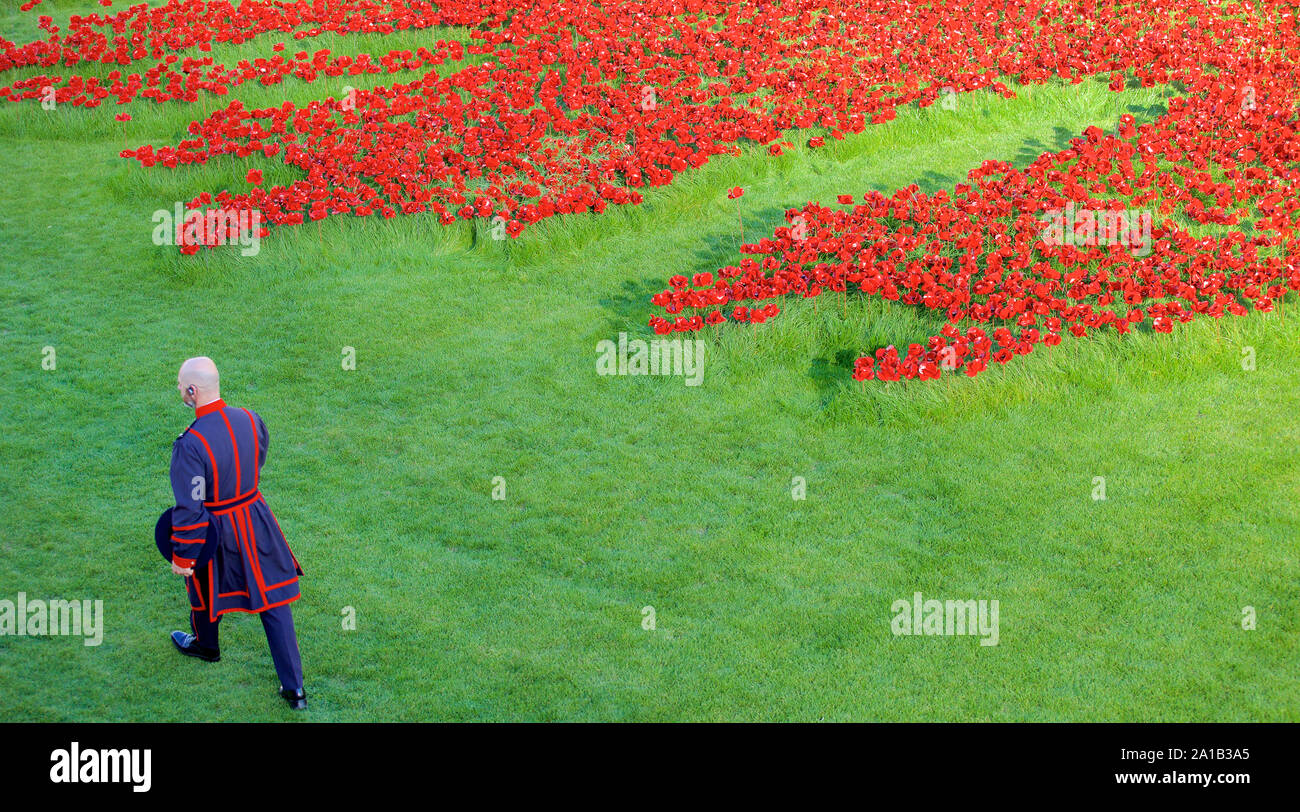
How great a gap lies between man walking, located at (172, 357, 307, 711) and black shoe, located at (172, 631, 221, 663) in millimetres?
262

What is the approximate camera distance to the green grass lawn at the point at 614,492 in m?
7.06

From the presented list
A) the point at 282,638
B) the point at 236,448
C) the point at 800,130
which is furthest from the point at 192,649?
the point at 800,130

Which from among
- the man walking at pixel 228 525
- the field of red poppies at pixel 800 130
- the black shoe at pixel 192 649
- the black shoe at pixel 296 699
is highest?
the field of red poppies at pixel 800 130

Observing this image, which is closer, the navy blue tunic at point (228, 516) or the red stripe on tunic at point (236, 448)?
the navy blue tunic at point (228, 516)

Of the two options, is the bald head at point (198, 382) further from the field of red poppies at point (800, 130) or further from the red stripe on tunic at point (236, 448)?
the field of red poppies at point (800, 130)

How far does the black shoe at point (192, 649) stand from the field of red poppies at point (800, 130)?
16.9 feet

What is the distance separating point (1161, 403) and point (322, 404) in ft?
23.5

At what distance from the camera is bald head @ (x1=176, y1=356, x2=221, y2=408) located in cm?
647

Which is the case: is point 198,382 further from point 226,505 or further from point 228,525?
point 228,525

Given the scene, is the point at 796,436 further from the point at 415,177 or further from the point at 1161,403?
the point at 415,177

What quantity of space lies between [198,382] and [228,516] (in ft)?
2.60

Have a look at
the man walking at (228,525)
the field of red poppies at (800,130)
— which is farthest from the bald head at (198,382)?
the field of red poppies at (800,130)

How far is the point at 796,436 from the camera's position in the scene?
959cm

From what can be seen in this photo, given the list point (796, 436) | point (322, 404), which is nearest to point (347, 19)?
point (322, 404)
